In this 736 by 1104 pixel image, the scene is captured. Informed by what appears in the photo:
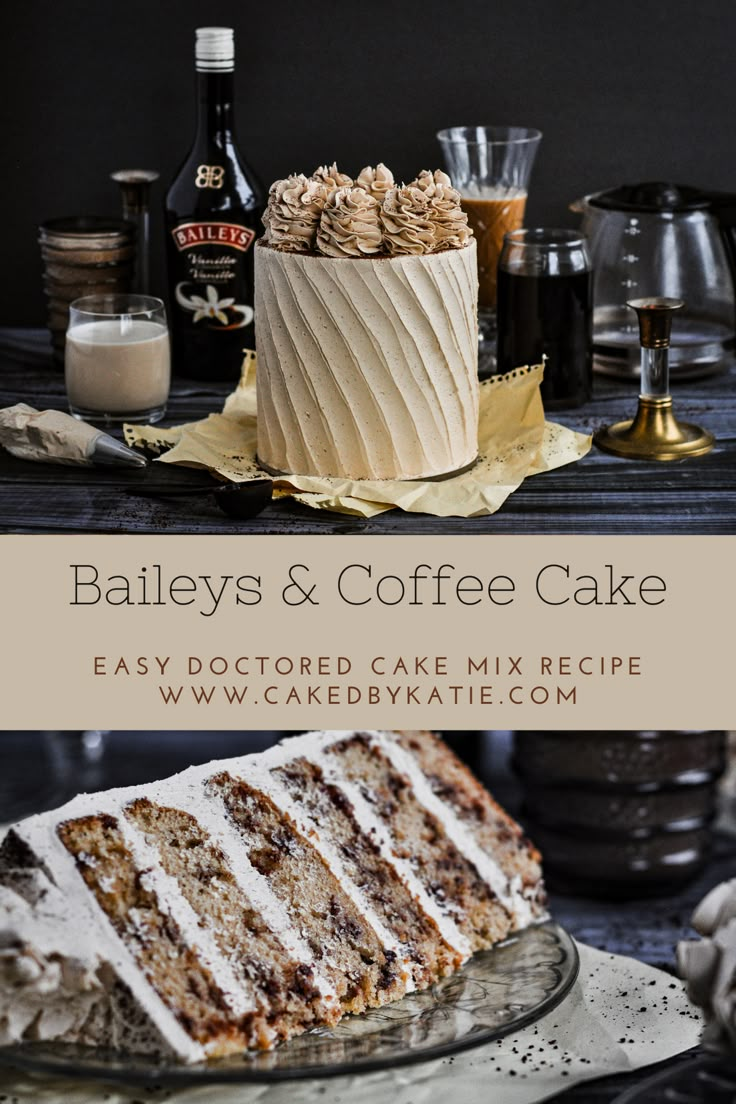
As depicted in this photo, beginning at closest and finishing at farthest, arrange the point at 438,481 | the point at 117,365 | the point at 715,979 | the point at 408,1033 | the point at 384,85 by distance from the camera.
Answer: the point at 715,979 < the point at 408,1033 < the point at 438,481 < the point at 117,365 < the point at 384,85

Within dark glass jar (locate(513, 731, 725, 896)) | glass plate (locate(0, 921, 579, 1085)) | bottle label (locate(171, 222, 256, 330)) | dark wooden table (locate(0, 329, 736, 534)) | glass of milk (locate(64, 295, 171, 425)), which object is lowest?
dark glass jar (locate(513, 731, 725, 896))

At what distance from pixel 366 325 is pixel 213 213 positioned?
13.0 inches

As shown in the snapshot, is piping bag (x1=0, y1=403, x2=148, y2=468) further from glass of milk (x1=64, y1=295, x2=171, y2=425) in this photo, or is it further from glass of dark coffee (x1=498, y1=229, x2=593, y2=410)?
glass of dark coffee (x1=498, y1=229, x2=593, y2=410)

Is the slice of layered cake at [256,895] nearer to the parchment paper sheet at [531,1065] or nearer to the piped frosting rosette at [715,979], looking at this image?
the parchment paper sheet at [531,1065]

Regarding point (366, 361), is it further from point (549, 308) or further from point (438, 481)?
point (549, 308)

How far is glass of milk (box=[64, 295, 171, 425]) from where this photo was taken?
1.20 meters

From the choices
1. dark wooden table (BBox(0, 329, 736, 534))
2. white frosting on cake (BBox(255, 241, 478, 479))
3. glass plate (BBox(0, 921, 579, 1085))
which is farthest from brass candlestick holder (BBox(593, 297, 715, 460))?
glass plate (BBox(0, 921, 579, 1085))

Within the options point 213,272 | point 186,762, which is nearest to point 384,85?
point 213,272

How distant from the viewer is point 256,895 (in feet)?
3.32

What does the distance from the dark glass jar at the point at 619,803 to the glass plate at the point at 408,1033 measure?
0.90 ft

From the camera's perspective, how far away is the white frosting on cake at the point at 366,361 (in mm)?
1027

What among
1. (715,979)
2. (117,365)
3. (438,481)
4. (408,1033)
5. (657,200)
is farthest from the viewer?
(657,200)

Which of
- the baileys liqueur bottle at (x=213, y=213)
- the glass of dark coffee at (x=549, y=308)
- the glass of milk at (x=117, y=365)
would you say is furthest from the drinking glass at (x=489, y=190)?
the glass of milk at (x=117, y=365)

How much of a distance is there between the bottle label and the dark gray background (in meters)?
0.23
